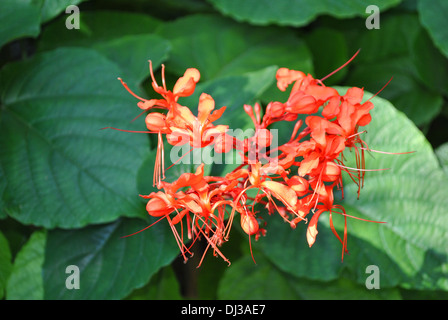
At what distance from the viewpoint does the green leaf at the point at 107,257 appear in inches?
39.0

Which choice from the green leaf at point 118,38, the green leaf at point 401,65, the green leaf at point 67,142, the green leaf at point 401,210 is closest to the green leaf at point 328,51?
the green leaf at point 401,65

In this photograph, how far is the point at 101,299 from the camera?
992mm

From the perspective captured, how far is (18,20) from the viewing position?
1097mm

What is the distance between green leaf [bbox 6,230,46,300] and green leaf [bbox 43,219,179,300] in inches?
0.8

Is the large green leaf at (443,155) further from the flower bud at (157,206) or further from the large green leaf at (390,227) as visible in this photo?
the flower bud at (157,206)

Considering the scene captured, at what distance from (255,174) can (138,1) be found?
104 centimetres

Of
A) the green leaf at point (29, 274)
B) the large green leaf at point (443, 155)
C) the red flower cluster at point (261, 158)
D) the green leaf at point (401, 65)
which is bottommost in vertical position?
the green leaf at point (29, 274)

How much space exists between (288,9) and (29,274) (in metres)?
0.89

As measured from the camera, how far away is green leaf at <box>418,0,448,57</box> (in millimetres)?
1240

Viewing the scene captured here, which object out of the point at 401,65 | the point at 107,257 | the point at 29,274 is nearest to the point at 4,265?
the point at 29,274

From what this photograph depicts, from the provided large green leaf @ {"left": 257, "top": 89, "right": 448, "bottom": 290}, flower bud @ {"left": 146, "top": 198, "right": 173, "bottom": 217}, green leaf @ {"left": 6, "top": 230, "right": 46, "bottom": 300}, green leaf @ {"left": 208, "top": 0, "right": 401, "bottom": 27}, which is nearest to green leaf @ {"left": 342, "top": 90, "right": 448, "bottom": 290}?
large green leaf @ {"left": 257, "top": 89, "right": 448, "bottom": 290}

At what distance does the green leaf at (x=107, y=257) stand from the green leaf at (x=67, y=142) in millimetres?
90

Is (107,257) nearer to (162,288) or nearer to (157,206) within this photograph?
(162,288)
